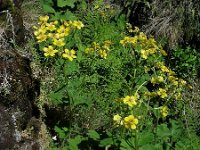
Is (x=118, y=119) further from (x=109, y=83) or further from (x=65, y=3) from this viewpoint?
(x=65, y=3)

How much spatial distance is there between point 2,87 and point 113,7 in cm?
287

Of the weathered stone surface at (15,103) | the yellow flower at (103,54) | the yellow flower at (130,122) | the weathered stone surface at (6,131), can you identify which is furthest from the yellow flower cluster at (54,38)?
the yellow flower at (130,122)

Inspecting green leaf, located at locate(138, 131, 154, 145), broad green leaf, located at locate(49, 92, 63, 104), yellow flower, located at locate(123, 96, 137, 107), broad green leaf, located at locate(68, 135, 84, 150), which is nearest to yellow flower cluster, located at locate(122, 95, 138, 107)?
yellow flower, located at locate(123, 96, 137, 107)

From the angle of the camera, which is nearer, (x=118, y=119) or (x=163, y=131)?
(x=118, y=119)

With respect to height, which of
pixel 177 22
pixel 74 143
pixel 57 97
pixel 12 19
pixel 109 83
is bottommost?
pixel 109 83

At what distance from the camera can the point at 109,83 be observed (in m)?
4.63

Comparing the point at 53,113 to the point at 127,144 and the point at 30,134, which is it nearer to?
the point at 30,134

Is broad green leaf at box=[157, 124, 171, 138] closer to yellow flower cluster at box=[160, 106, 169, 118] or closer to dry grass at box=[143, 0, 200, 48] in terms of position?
yellow flower cluster at box=[160, 106, 169, 118]

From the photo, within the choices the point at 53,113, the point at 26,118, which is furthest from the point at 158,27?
the point at 26,118

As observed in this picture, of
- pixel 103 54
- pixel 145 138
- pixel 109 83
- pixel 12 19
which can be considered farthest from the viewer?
pixel 109 83

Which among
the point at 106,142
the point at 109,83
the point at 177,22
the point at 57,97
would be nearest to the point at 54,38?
the point at 57,97

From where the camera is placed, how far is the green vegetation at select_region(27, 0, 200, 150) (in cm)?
336

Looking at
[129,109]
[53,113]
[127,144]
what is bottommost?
[53,113]

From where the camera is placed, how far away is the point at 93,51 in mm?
4121
